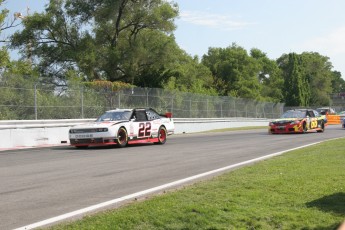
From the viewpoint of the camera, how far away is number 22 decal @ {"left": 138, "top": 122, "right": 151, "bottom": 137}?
17094mm

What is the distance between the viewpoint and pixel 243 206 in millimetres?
5633

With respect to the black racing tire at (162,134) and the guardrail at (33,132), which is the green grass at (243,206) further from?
the guardrail at (33,132)

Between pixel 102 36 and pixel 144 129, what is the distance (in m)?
26.6

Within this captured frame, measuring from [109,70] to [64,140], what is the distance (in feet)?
73.5

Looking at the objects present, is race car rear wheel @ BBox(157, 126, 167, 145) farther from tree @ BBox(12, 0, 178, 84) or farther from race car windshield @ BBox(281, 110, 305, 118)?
tree @ BBox(12, 0, 178, 84)

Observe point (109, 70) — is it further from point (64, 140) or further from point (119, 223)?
point (119, 223)

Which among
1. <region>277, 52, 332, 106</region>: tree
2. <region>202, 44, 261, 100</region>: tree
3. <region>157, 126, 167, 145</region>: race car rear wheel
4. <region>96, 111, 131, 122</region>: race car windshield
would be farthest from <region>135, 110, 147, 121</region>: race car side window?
<region>277, 52, 332, 106</region>: tree

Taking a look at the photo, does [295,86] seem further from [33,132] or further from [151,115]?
[33,132]

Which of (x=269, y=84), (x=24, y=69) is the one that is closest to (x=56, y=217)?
(x=24, y=69)

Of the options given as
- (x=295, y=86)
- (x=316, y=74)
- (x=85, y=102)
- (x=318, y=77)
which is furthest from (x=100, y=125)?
(x=316, y=74)

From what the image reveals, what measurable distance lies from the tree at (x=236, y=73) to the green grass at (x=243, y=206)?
209 feet

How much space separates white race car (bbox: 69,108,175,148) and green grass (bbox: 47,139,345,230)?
8.12 m

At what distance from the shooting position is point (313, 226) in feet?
15.9

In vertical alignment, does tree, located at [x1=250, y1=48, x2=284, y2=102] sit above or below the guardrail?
above
